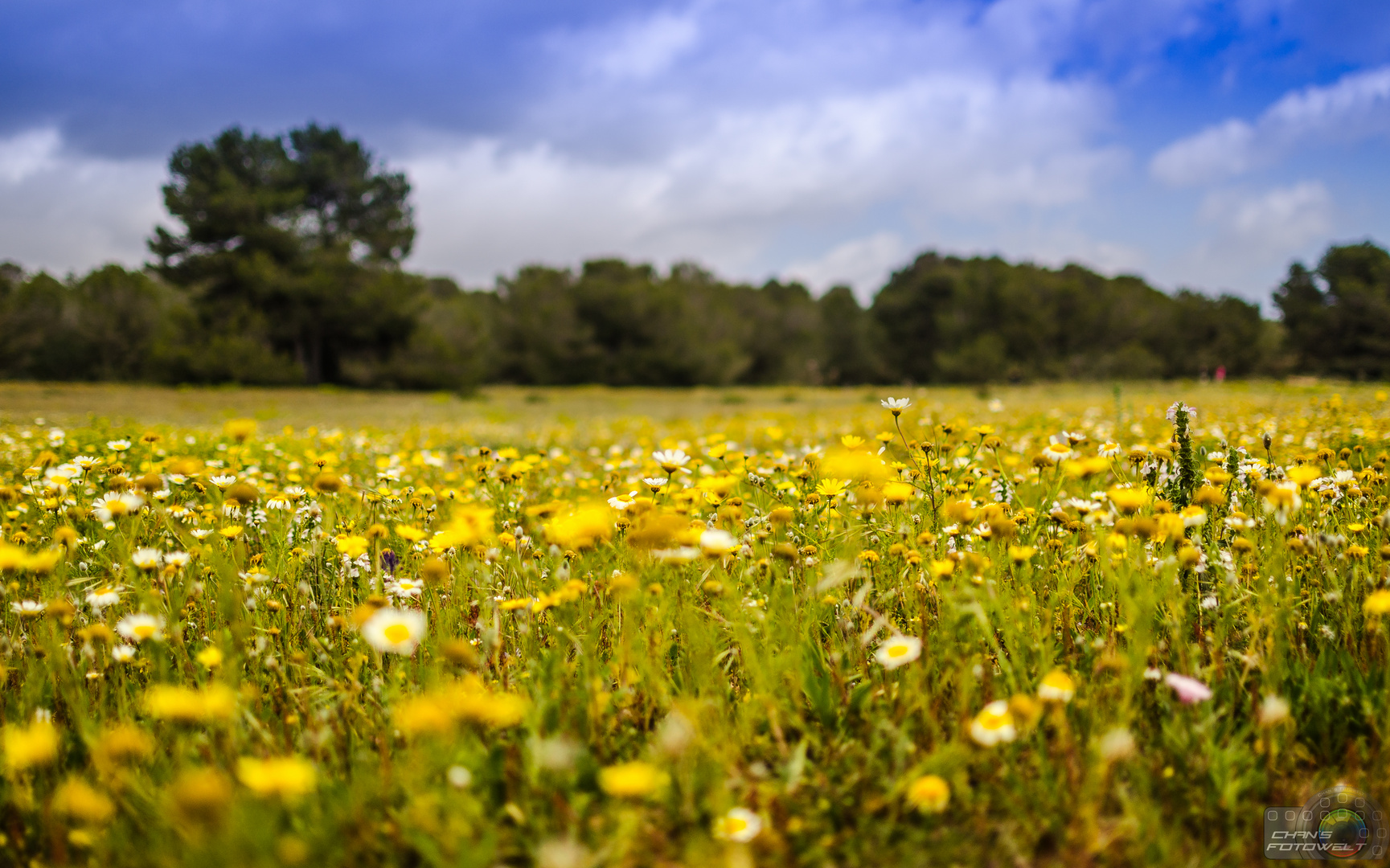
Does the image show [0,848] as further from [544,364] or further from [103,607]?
[544,364]

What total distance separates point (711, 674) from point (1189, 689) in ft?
3.07

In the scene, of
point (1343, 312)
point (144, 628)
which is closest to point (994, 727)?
point (144, 628)

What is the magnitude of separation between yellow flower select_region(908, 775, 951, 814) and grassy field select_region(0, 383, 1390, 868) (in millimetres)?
12

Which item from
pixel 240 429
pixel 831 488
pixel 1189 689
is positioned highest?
pixel 240 429

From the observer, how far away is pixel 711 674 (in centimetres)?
156

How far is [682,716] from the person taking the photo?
4.00 feet

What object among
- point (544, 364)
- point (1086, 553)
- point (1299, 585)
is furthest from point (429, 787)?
point (544, 364)

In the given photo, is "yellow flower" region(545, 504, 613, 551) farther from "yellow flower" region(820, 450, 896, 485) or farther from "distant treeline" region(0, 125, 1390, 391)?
"distant treeline" region(0, 125, 1390, 391)

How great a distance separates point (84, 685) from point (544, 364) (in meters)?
32.7

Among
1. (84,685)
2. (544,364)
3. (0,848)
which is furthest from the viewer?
(544,364)

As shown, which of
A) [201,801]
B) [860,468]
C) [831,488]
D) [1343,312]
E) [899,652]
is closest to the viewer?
[201,801]

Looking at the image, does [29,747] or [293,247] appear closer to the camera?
[29,747]

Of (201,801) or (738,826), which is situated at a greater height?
(201,801)

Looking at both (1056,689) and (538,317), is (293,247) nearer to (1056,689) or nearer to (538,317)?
(538,317)
